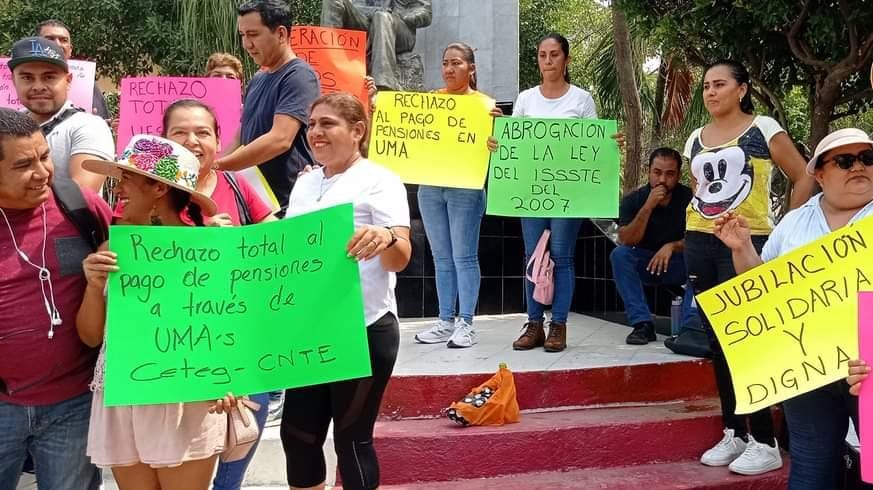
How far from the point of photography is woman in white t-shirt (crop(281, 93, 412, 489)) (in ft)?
9.22

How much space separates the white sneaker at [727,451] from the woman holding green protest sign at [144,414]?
2.62 meters

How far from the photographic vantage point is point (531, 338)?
Result: 518 cm

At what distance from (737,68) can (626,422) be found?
6.00 feet

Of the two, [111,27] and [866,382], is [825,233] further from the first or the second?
[111,27]

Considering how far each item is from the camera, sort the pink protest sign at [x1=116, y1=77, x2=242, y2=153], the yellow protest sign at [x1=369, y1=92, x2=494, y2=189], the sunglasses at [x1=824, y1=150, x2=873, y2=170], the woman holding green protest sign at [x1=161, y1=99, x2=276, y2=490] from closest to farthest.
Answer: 1. the woman holding green protest sign at [x1=161, y1=99, x2=276, y2=490]
2. the sunglasses at [x1=824, y1=150, x2=873, y2=170]
3. the pink protest sign at [x1=116, y1=77, x2=242, y2=153]
4. the yellow protest sign at [x1=369, y1=92, x2=494, y2=189]

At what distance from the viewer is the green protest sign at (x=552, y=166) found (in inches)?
192

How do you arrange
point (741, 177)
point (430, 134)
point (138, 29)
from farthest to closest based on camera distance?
1. point (138, 29)
2. point (430, 134)
3. point (741, 177)

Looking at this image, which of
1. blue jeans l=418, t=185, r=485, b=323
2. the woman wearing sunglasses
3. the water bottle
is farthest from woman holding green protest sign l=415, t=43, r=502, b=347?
the woman wearing sunglasses

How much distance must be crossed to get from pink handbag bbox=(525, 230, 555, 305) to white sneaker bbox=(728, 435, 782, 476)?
143cm

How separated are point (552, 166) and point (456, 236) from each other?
2.31ft

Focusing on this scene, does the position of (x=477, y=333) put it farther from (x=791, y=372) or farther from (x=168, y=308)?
(x=168, y=308)

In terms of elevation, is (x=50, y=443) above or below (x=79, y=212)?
below

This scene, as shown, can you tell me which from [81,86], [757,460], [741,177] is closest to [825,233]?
[741,177]

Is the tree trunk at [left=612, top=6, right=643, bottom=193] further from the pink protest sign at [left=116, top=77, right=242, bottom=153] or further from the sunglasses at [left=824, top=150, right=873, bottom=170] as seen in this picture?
the sunglasses at [left=824, top=150, right=873, bottom=170]
